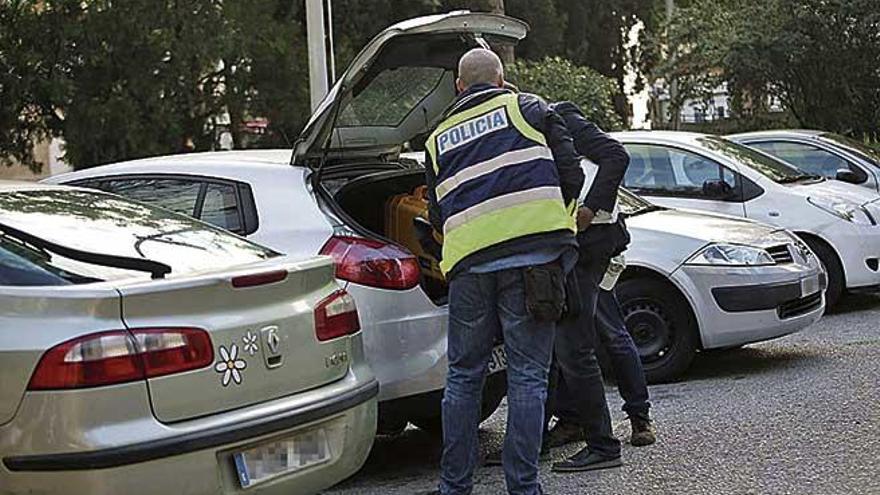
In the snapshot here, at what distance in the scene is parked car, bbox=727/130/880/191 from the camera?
11109 mm

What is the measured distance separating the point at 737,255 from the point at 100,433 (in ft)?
16.0

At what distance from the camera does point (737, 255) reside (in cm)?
742

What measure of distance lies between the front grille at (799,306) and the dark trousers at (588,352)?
93.0 inches

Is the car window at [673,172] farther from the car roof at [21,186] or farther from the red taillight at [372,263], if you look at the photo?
the car roof at [21,186]

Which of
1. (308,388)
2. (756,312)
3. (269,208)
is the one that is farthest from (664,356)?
(308,388)

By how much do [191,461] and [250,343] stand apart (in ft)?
1.49

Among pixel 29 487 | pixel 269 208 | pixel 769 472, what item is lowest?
pixel 769 472

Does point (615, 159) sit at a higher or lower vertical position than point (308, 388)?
higher

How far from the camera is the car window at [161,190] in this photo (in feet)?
19.0

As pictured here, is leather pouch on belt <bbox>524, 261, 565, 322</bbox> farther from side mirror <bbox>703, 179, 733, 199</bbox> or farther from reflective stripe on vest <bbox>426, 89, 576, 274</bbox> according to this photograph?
side mirror <bbox>703, 179, 733, 199</bbox>

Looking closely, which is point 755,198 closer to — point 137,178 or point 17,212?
point 137,178

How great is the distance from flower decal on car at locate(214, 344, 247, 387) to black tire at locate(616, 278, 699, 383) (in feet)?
13.1

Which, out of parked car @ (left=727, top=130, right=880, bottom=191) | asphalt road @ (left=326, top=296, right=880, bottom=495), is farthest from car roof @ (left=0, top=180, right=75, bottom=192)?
parked car @ (left=727, top=130, right=880, bottom=191)

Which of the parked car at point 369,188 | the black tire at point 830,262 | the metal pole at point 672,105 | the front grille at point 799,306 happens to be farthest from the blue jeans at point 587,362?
the metal pole at point 672,105
